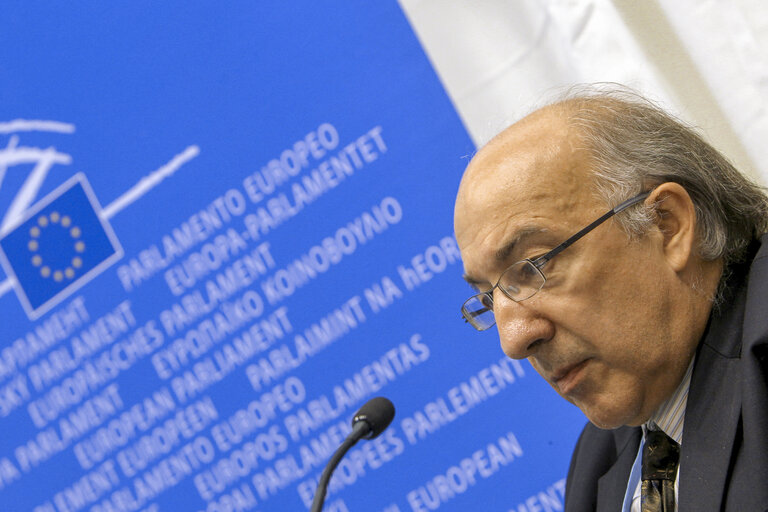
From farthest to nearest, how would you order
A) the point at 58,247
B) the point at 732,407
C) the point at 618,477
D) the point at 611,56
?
the point at 58,247 → the point at 611,56 → the point at 618,477 → the point at 732,407

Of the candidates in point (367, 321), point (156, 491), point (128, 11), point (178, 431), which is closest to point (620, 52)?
point (367, 321)

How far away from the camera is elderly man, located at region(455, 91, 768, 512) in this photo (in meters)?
1.41

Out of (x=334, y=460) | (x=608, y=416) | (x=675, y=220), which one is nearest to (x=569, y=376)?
(x=608, y=416)

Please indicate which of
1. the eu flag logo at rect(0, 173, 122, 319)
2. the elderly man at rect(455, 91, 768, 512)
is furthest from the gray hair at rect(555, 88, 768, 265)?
the eu flag logo at rect(0, 173, 122, 319)

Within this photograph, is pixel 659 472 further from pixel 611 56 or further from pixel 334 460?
pixel 611 56

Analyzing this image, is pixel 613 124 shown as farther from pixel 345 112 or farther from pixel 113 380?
pixel 113 380

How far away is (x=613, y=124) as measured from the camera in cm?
152

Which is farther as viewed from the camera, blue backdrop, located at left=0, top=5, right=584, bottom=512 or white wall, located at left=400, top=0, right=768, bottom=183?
blue backdrop, located at left=0, top=5, right=584, bottom=512

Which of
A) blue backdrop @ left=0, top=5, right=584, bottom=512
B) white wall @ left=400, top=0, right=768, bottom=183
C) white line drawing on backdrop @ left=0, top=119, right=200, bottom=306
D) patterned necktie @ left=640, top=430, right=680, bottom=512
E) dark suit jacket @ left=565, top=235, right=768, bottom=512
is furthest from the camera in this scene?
white line drawing on backdrop @ left=0, top=119, right=200, bottom=306

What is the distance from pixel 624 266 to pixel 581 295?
0.09m

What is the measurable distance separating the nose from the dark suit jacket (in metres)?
0.26

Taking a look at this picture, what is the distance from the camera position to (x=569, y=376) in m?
1.47

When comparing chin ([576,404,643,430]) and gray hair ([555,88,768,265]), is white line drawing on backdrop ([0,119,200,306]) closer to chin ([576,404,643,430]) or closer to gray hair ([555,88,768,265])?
gray hair ([555,88,768,265])

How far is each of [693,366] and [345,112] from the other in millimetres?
1279
